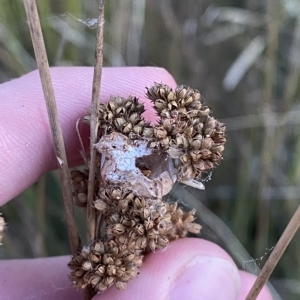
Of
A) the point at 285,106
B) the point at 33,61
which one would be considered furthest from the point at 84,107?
the point at 285,106

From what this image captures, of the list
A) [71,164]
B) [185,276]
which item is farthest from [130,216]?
[71,164]

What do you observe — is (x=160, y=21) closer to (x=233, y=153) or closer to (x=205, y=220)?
(x=233, y=153)

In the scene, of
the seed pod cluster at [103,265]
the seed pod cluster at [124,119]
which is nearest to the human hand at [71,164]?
the seed pod cluster at [103,265]

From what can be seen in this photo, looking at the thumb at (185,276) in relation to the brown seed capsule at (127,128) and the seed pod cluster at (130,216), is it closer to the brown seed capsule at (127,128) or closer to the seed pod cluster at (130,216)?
the seed pod cluster at (130,216)

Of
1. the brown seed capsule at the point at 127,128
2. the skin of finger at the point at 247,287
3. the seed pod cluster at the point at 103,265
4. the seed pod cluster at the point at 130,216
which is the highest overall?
the brown seed capsule at the point at 127,128

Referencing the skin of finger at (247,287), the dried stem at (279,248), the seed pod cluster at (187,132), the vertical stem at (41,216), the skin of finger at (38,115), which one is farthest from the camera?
the vertical stem at (41,216)

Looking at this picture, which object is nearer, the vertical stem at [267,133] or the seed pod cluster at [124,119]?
the seed pod cluster at [124,119]

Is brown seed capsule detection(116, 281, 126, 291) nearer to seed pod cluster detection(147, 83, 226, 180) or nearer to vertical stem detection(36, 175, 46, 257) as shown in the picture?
seed pod cluster detection(147, 83, 226, 180)

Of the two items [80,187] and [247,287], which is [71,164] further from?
[247,287]
